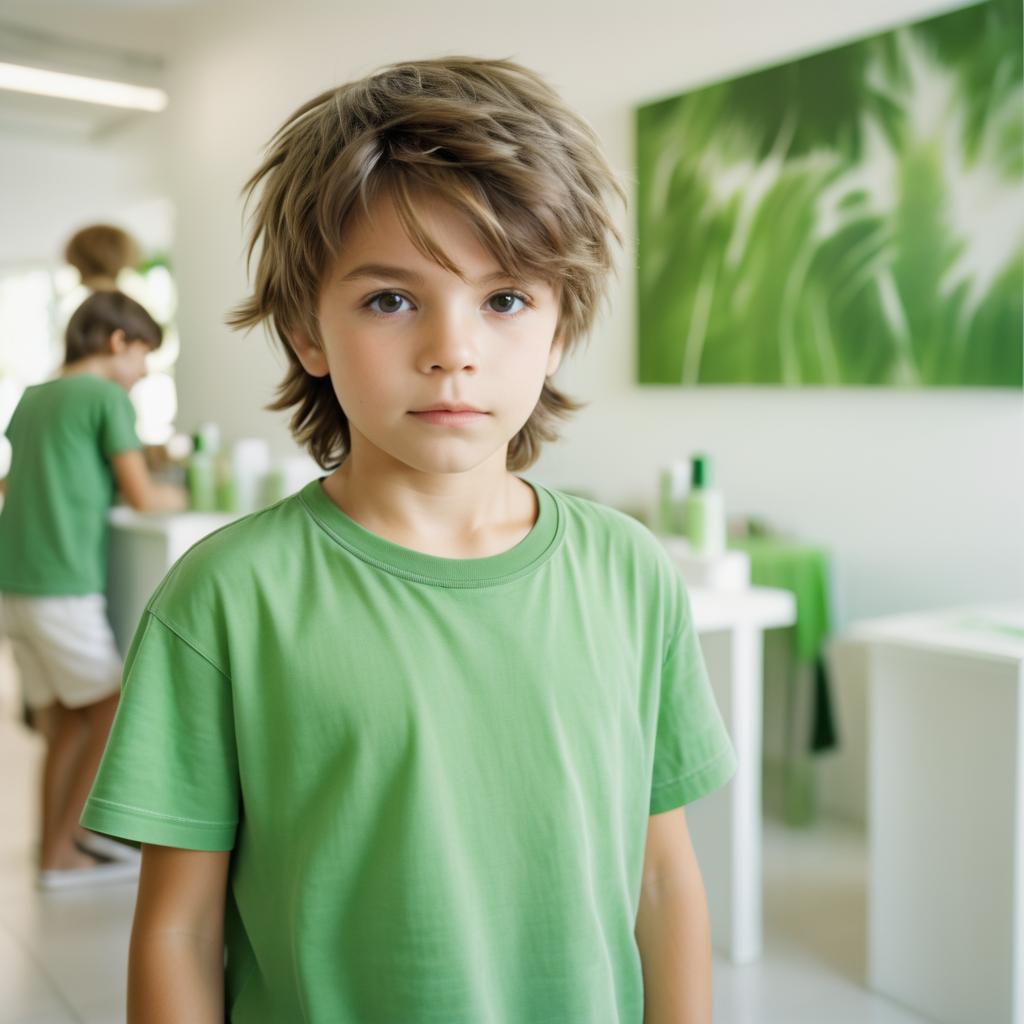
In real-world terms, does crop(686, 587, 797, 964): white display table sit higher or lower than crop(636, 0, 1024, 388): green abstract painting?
lower

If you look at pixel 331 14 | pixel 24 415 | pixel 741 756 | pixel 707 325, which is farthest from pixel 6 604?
pixel 331 14

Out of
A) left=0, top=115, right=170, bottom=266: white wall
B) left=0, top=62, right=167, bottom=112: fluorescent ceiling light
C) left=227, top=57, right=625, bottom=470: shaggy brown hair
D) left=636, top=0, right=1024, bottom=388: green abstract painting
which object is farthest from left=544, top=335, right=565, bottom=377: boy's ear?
left=0, top=115, right=170, bottom=266: white wall

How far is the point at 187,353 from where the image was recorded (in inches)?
199

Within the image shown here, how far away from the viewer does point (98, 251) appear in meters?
2.71

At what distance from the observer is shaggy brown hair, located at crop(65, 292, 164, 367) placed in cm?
243

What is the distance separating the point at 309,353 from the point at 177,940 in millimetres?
355

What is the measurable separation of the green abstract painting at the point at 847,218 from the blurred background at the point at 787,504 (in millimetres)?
15

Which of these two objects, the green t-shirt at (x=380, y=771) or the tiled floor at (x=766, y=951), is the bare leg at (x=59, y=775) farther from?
the green t-shirt at (x=380, y=771)

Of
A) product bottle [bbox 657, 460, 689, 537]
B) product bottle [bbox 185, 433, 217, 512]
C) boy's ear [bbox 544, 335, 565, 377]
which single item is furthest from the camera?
product bottle [bbox 185, 433, 217, 512]

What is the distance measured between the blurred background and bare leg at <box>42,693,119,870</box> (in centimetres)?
10

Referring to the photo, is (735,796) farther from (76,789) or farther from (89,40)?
(89,40)

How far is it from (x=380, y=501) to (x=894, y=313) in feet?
6.52

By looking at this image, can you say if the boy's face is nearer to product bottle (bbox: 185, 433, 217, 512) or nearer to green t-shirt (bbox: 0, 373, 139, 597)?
green t-shirt (bbox: 0, 373, 139, 597)

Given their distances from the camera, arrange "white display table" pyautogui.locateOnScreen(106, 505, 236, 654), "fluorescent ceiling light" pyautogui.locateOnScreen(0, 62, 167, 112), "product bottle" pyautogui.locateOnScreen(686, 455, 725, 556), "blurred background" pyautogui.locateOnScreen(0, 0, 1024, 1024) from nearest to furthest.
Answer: "blurred background" pyautogui.locateOnScreen(0, 0, 1024, 1024) < "product bottle" pyautogui.locateOnScreen(686, 455, 725, 556) < "white display table" pyautogui.locateOnScreen(106, 505, 236, 654) < "fluorescent ceiling light" pyautogui.locateOnScreen(0, 62, 167, 112)
